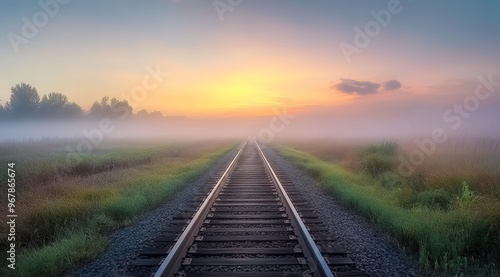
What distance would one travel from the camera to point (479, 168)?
32.7 ft

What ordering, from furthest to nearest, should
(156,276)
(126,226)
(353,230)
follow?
(126,226), (353,230), (156,276)

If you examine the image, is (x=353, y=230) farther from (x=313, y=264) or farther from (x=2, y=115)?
(x=2, y=115)

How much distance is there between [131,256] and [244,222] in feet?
7.87

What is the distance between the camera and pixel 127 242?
19.9 feet

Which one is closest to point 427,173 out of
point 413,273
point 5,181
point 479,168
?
point 479,168

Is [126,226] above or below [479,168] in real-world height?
below

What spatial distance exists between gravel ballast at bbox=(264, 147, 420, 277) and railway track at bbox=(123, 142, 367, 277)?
24cm

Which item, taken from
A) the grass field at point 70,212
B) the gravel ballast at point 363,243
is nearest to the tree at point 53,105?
the grass field at point 70,212

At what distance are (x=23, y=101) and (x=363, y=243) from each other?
110061 millimetres

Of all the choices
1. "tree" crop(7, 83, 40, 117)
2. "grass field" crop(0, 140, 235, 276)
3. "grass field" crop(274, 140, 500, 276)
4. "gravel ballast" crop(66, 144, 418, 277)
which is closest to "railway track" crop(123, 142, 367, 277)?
"gravel ballast" crop(66, 144, 418, 277)

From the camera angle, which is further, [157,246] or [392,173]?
[392,173]

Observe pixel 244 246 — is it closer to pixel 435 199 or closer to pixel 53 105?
pixel 435 199

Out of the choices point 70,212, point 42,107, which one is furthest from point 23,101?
point 70,212

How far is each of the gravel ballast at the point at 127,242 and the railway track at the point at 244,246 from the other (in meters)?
0.23
